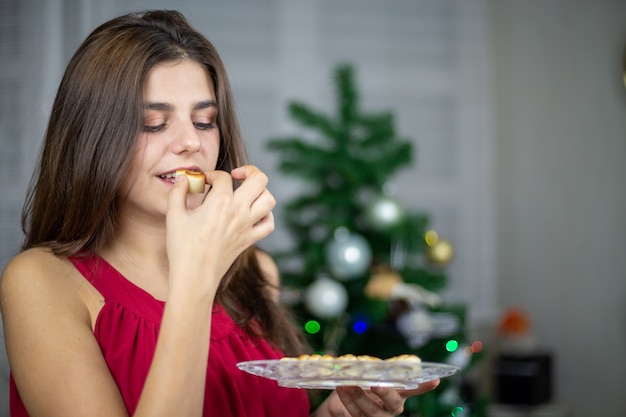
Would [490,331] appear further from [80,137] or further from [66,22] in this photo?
[80,137]

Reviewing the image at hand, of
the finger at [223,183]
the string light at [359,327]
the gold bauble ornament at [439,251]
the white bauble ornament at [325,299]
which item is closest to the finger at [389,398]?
the finger at [223,183]

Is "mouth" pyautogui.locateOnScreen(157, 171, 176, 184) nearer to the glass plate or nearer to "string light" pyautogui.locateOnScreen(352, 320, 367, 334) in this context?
the glass plate

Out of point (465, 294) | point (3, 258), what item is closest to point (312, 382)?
point (3, 258)

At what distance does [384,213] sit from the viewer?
2625mm

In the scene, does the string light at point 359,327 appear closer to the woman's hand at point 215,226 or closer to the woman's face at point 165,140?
the woman's face at point 165,140

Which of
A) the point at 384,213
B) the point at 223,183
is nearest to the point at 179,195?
the point at 223,183

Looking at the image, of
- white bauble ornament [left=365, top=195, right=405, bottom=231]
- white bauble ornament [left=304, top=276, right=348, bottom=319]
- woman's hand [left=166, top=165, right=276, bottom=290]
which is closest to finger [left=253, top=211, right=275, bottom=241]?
woman's hand [left=166, top=165, right=276, bottom=290]

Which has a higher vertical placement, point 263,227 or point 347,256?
point 263,227

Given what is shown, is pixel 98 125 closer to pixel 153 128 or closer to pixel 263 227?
pixel 153 128

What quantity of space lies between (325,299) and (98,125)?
4.41 ft

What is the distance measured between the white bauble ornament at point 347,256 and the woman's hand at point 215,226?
1.38 m

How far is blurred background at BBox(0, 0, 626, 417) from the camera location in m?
3.80

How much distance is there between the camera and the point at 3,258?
2869 mm

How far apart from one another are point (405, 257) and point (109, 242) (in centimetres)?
154
